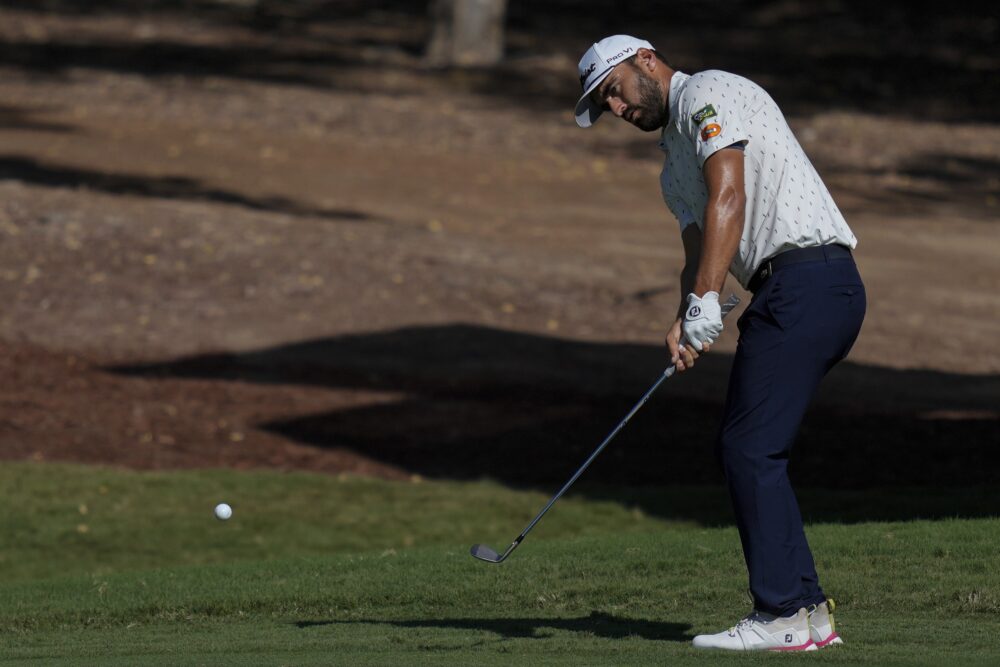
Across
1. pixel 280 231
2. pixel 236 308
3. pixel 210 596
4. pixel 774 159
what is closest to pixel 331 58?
pixel 280 231

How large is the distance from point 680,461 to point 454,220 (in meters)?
8.34

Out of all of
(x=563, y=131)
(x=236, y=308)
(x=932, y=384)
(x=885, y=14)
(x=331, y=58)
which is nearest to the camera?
(x=932, y=384)

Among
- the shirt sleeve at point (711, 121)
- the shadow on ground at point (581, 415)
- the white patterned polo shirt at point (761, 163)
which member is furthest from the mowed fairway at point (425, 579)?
the shirt sleeve at point (711, 121)

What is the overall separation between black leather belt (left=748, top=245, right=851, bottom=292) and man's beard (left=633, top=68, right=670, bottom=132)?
0.60 meters

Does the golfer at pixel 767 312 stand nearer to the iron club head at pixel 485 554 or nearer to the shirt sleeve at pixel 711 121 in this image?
the shirt sleeve at pixel 711 121

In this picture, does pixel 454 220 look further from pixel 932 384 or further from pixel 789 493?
pixel 789 493

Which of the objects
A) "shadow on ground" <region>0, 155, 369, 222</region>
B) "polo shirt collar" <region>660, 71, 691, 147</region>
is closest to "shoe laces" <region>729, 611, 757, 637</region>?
"polo shirt collar" <region>660, 71, 691, 147</region>

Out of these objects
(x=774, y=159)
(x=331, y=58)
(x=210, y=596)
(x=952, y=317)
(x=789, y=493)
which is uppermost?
(x=774, y=159)

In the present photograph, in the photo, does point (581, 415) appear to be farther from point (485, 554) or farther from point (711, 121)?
point (711, 121)

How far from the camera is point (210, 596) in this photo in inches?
292

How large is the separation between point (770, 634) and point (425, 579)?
8.01 ft

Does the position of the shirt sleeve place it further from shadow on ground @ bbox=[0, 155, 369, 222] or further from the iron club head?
shadow on ground @ bbox=[0, 155, 369, 222]

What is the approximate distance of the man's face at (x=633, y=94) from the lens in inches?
217

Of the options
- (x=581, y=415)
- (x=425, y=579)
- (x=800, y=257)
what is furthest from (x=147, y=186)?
(x=800, y=257)
